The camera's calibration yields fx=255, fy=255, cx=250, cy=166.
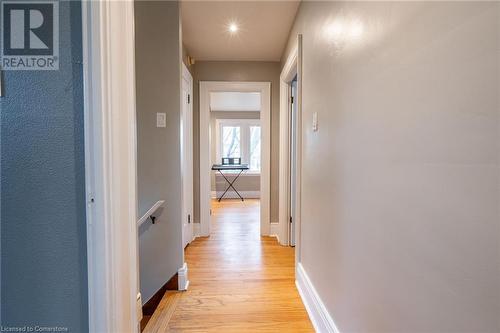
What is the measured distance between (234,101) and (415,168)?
572cm

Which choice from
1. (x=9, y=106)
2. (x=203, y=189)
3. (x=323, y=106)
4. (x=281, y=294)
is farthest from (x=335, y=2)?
(x=203, y=189)

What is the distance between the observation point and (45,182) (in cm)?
69

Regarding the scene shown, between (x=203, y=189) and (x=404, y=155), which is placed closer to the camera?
(x=404, y=155)

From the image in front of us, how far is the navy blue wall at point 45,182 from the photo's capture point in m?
0.68

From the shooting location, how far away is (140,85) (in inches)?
76.7

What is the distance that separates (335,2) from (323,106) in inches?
22.1

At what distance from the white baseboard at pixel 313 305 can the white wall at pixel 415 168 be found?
121 mm

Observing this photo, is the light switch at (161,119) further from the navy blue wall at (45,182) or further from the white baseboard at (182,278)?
the navy blue wall at (45,182)

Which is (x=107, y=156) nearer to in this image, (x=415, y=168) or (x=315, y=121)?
(x=415, y=168)

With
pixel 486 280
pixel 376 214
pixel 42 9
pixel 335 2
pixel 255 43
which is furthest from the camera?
pixel 255 43

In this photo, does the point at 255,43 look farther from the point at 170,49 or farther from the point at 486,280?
the point at 486,280

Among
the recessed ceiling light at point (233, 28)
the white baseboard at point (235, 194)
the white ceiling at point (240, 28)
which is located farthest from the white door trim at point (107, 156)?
the white baseboard at point (235, 194)

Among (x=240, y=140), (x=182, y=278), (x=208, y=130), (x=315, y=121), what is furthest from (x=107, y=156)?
(x=240, y=140)

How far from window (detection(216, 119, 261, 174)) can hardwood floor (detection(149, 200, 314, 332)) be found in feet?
13.7
